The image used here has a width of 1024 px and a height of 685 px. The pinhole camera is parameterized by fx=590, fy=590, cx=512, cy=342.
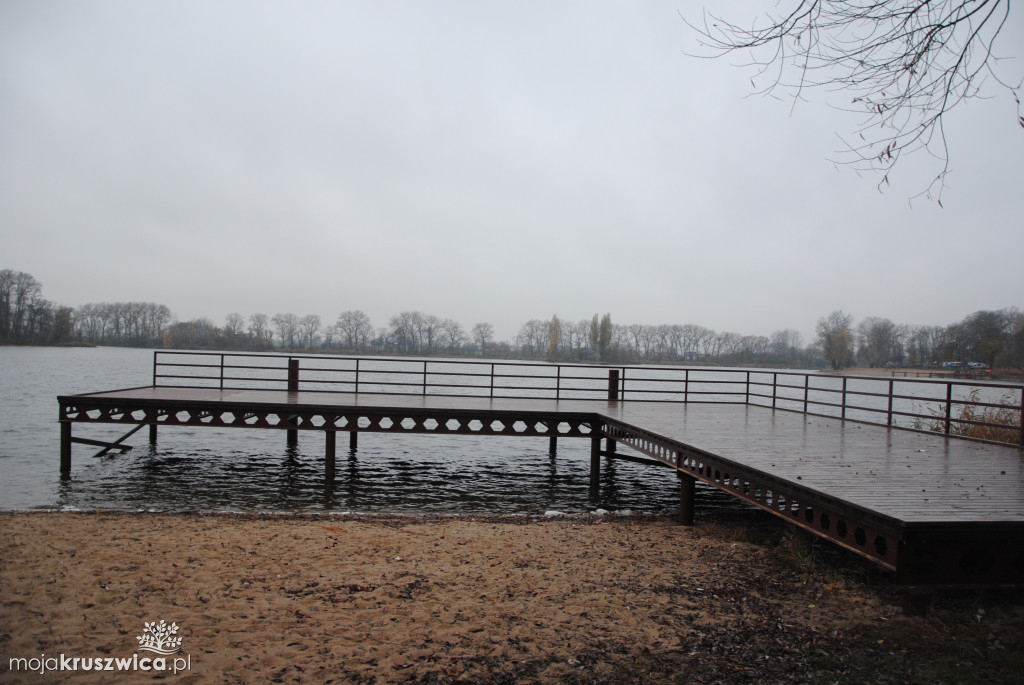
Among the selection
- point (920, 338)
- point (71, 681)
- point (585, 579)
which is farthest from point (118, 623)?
point (920, 338)

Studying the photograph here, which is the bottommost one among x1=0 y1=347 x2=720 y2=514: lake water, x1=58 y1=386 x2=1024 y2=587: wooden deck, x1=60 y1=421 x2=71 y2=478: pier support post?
x1=0 y1=347 x2=720 y2=514: lake water

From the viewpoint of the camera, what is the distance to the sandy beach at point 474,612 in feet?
12.2

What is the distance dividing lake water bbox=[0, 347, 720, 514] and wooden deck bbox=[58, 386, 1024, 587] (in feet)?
3.42

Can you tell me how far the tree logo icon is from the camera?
3885mm

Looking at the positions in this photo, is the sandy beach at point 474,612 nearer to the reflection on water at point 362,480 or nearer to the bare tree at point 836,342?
the reflection on water at point 362,480

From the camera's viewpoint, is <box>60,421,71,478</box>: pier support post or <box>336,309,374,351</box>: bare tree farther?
<box>336,309,374,351</box>: bare tree

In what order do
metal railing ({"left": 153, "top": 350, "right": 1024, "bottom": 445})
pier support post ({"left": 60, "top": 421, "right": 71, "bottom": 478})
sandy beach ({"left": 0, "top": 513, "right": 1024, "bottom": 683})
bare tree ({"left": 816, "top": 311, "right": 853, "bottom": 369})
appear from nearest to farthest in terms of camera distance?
sandy beach ({"left": 0, "top": 513, "right": 1024, "bottom": 683})
metal railing ({"left": 153, "top": 350, "right": 1024, "bottom": 445})
pier support post ({"left": 60, "top": 421, "right": 71, "bottom": 478})
bare tree ({"left": 816, "top": 311, "right": 853, "bottom": 369})

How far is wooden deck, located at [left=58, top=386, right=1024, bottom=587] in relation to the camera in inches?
174

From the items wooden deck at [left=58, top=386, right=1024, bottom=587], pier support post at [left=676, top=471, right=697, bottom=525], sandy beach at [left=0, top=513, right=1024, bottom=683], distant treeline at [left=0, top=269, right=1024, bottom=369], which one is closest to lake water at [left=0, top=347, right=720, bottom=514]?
wooden deck at [left=58, top=386, right=1024, bottom=587]

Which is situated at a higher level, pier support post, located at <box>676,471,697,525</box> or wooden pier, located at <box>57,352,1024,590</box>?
wooden pier, located at <box>57,352,1024,590</box>

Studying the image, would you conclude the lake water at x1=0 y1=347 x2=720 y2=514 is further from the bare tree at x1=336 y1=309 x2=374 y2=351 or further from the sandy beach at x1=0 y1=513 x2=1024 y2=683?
the bare tree at x1=336 y1=309 x2=374 y2=351

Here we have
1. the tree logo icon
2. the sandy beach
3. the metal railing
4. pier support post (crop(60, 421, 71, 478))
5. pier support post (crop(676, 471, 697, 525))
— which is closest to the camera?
the sandy beach

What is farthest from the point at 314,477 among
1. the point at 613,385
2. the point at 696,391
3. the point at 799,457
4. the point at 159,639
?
the point at 696,391

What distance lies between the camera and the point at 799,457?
7395 mm
